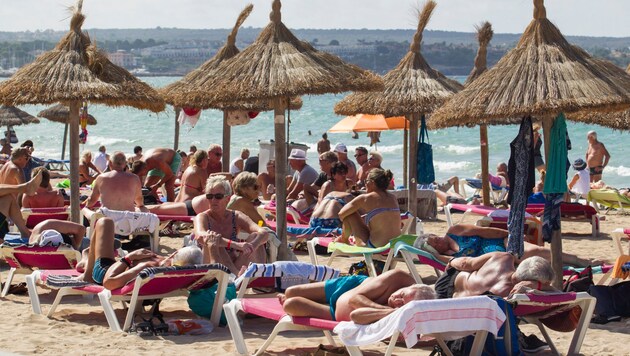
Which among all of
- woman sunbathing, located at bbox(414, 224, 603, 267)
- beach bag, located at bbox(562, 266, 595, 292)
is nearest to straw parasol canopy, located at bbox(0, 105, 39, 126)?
woman sunbathing, located at bbox(414, 224, 603, 267)

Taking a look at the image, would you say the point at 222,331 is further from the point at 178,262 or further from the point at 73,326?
the point at 73,326

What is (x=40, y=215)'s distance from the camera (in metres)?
9.65

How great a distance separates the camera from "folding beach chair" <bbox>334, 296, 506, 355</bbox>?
4.89 m

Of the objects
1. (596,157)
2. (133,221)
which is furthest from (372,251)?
(596,157)

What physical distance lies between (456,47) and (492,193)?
316 ft

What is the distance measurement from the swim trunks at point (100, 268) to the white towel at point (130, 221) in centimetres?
268

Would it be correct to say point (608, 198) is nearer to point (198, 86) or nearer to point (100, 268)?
point (198, 86)

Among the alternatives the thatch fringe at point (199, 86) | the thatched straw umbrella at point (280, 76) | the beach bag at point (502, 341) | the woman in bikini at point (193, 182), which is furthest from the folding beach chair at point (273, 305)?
the woman in bikini at point (193, 182)

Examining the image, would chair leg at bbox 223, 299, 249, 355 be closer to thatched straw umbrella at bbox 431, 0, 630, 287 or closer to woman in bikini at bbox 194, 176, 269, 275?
woman in bikini at bbox 194, 176, 269, 275

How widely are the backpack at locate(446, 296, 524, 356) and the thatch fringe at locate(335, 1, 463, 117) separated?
5639mm

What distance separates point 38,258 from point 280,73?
7.85 ft

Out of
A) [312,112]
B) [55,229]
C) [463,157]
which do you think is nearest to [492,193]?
[55,229]

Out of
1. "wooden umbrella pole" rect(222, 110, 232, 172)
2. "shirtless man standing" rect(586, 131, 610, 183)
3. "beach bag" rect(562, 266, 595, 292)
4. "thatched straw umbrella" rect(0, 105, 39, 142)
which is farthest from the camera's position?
"thatched straw umbrella" rect(0, 105, 39, 142)

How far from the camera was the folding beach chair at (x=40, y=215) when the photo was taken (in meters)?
9.60
